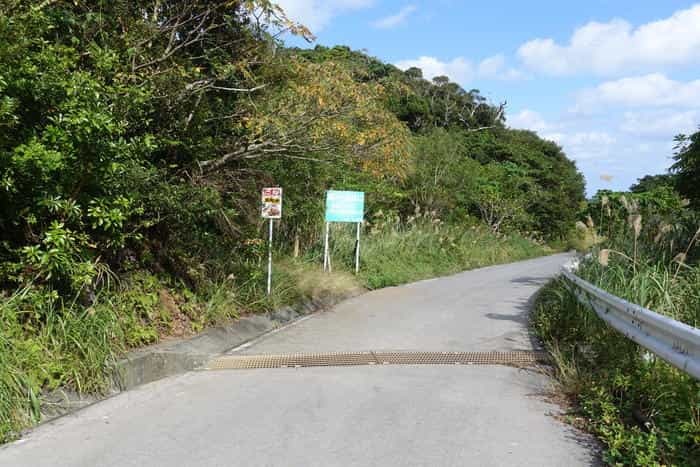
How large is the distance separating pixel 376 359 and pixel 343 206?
334 inches

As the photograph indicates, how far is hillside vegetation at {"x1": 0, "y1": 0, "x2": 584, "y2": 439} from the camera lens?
244 inches

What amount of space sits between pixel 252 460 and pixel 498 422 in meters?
2.27

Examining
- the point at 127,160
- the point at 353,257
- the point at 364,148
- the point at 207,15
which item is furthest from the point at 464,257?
the point at 127,160

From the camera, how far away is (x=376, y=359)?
27.5 feet

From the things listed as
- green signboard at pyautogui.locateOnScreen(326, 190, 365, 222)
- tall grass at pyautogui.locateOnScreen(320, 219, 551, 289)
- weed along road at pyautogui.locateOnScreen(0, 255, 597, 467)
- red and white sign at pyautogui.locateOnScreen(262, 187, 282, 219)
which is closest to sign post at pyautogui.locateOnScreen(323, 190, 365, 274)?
green signboard at pyautogui.locateOnScreen(326, 190, 365, 222)

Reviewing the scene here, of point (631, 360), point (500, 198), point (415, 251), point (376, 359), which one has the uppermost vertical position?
point (500, 198)

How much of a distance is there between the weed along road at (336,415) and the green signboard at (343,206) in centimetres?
679

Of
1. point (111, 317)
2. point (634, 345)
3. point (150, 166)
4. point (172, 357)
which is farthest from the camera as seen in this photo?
point (150, 166)

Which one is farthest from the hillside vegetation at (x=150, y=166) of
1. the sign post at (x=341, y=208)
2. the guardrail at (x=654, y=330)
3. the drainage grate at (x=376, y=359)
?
the guardrail at (x=654, y=330)

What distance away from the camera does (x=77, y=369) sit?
6.39m

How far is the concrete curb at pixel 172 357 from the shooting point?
6090mm

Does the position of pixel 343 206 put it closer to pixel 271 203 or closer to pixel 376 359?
pixel 271 203

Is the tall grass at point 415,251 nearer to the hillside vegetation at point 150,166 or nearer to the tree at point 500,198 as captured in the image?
the hillside vegetation at point 150,166

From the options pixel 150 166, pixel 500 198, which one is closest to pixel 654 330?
pixel 150 166
